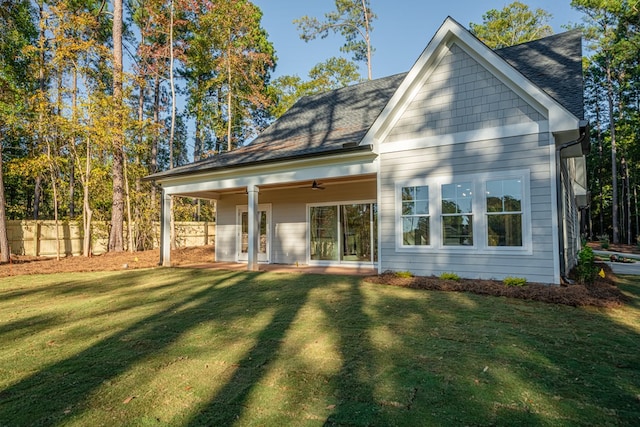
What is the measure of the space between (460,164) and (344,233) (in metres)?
4.84

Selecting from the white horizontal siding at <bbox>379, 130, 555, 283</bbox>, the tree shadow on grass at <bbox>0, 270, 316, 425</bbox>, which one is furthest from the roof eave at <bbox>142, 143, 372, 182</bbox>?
the tree shadow on grass at <bbox>0, 270, 316, 425</bbox>

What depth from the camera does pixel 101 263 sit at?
11.9 m

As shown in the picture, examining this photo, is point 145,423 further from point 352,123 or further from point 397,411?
point 352,123

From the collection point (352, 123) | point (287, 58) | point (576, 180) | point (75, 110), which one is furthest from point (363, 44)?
point (75, 110)

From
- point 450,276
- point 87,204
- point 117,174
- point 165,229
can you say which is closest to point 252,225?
point 165,229

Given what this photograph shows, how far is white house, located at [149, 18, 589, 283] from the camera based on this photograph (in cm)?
671

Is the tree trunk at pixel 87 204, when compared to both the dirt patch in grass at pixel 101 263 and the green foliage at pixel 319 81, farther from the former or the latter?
the green foliage at pixel 319 81

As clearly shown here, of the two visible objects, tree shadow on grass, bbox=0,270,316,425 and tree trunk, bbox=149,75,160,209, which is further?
tree trunk, bbox=149,75,160,209

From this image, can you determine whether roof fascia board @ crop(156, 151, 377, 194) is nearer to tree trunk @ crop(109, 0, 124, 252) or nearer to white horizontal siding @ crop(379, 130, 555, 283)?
white horizontal siding @ crop(379, 130, 555, 283)

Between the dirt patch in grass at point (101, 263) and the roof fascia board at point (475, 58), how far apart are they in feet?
28.7

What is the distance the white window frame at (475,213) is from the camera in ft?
22.2

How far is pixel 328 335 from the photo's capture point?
4316 mm

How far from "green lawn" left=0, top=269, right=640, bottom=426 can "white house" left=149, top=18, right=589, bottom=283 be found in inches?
63.0

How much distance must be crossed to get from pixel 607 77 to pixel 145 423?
118ft
